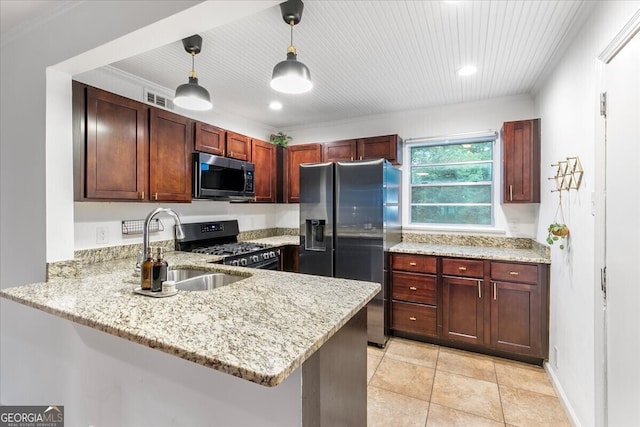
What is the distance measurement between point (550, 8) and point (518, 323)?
2432 mm

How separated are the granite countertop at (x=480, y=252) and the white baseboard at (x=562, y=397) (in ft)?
2.92

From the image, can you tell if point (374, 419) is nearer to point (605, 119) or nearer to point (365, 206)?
point (365, 206)

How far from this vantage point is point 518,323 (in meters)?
2.68

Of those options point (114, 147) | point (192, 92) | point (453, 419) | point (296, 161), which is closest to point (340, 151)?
point (296, 161)

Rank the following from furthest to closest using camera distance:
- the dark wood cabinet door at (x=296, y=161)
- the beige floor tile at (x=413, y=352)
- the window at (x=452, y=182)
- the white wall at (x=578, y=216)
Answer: the dark wood cabinet door at (x=296, y=161) → the window at (x=452, y=182) → the beige floor tile at (x=413, y=352) → the white wall at (x=578, y=216)

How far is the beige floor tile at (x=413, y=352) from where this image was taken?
9.06 ft

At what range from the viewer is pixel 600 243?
4.97ft

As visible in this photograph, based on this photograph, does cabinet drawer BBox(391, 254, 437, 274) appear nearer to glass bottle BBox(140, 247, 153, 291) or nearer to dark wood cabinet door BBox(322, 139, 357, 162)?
dark wood cabinet door BBox(322, 139, 357, 162)

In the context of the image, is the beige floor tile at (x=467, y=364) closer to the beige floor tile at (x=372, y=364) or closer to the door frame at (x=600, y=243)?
the beige floor tile at (x=372, y=364)

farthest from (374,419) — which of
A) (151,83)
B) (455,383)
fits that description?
(151,83)

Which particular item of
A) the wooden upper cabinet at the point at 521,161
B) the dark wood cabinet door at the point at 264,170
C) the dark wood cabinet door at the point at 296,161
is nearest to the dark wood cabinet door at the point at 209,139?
the dark wood cabinet door at the point at 264,170

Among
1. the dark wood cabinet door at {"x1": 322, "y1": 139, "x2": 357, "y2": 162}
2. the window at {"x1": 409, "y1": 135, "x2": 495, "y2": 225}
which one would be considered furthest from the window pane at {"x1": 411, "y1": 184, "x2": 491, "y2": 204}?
the dark wood cabinet door at {"x1": 322, "y1": 139, "x2": 357, "y2": 162}

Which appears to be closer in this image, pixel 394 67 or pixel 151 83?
pixel 394 67

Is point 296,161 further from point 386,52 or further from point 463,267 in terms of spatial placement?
point 463,267
